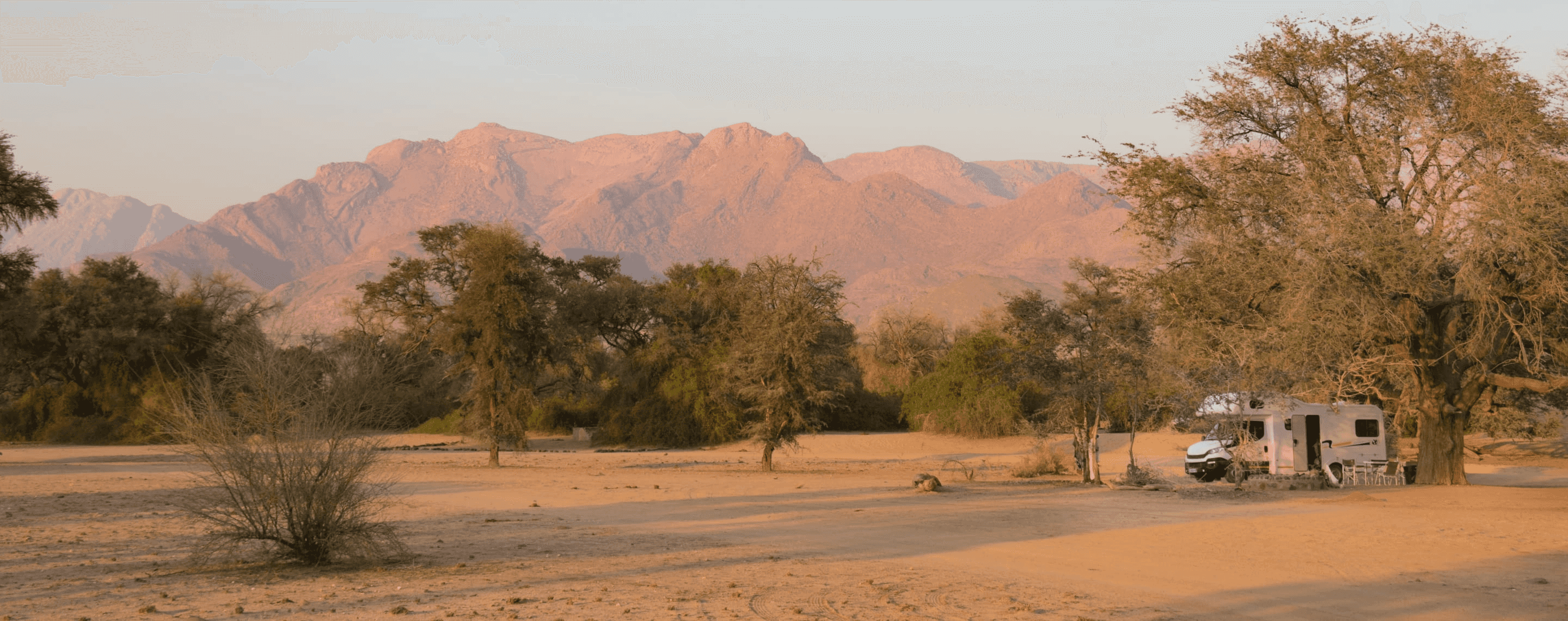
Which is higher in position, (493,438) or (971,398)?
(971,398)

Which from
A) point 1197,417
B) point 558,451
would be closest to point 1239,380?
point 1197,417

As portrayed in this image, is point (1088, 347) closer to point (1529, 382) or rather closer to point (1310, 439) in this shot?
point (1310, 439)

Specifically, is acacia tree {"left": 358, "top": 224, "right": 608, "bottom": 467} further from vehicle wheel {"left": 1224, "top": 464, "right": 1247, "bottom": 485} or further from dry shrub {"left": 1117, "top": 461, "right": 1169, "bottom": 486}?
vehicle wheel {"left": 1224, "top": 464, "right": 1247, "bottom": 485}

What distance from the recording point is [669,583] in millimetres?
10781

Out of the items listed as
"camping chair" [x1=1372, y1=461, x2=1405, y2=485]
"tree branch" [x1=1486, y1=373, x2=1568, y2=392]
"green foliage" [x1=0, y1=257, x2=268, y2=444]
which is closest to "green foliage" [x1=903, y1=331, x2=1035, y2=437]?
"camping chair" [x1=1372, y1=461, x2=1405, y2=485]

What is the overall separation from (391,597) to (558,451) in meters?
30.9

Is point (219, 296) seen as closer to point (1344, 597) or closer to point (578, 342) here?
point (578, 342)

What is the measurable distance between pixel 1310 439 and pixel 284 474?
22.8 meters

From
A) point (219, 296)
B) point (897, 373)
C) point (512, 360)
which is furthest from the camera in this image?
point (897, 373)

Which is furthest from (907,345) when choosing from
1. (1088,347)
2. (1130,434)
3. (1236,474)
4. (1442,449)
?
(1442,449)

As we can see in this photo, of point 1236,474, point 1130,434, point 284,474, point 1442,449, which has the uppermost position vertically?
point 284,474

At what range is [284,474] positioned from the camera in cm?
1098

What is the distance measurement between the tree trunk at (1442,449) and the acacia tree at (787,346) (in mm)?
13289

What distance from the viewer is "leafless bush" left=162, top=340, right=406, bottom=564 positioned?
1090cm
